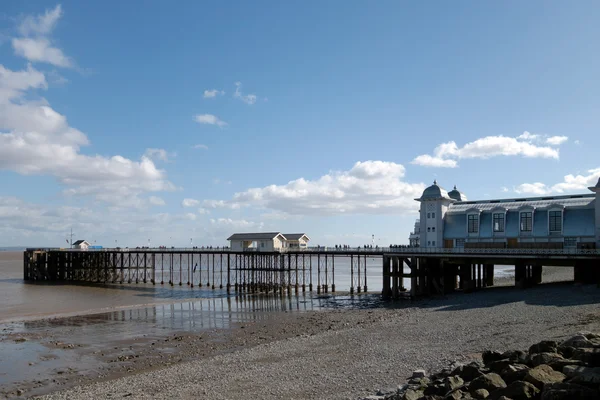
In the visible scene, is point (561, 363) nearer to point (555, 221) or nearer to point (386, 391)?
point (386, 391)

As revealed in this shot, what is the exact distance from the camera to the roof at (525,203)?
35375 mm

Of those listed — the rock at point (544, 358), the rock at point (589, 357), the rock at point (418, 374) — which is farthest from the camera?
the rock at point (418, 374)

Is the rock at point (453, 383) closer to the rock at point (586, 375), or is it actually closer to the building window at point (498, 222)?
the rock at point (586, 375)

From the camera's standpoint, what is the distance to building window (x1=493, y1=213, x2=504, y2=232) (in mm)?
37688

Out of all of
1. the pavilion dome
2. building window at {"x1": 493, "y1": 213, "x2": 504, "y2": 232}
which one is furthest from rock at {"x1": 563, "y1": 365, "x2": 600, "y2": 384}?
the pavilion dome

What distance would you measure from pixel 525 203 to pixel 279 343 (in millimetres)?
24783

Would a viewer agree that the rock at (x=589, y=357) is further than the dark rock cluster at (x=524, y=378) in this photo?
Yes

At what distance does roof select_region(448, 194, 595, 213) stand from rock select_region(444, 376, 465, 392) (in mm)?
28505

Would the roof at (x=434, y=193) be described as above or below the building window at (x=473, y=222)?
above

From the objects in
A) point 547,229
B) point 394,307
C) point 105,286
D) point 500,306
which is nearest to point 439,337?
point 500,306

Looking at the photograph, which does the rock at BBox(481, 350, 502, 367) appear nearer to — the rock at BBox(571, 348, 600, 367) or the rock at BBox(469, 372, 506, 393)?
the rock at BBox(571, 348, 600, 367)

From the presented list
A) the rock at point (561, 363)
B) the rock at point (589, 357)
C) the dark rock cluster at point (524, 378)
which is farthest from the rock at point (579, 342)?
the rock at point (561, 363)

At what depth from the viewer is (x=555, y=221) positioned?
35562 millimetres

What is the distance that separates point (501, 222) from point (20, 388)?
33091 mm
